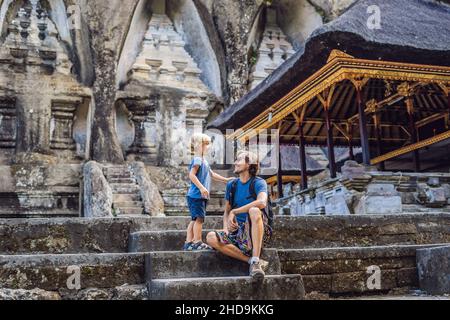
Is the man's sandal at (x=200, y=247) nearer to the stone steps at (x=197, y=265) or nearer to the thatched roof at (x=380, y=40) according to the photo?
the stone steps at (x=197, y=265)

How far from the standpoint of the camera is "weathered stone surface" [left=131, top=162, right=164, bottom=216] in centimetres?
988

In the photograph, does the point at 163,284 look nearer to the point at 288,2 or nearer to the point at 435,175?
the point at 435,175

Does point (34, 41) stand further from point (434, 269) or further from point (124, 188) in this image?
point (434, 269)

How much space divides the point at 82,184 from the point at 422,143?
6.50 metres

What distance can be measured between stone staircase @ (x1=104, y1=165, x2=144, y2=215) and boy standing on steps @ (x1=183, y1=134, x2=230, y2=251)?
584cm

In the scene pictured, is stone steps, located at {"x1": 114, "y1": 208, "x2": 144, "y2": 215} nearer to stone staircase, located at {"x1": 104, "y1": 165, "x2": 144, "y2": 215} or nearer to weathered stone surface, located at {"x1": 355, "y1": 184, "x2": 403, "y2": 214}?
stone staircase, located at {"x1": 104, "y1": 165, "x2": 144, "y2": 215}

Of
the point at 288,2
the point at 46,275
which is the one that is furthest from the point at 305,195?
the point at 288,2

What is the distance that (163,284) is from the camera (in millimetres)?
3197

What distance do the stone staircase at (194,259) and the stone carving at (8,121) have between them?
10.1 meters

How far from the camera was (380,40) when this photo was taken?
7785mm

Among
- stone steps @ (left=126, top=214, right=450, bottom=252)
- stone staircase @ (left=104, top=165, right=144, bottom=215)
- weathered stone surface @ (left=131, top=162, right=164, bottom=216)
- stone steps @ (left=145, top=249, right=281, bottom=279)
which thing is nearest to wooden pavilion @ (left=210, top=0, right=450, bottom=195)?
weathered stone surface @ (left=131, top=162, right=164, bottom=216)
